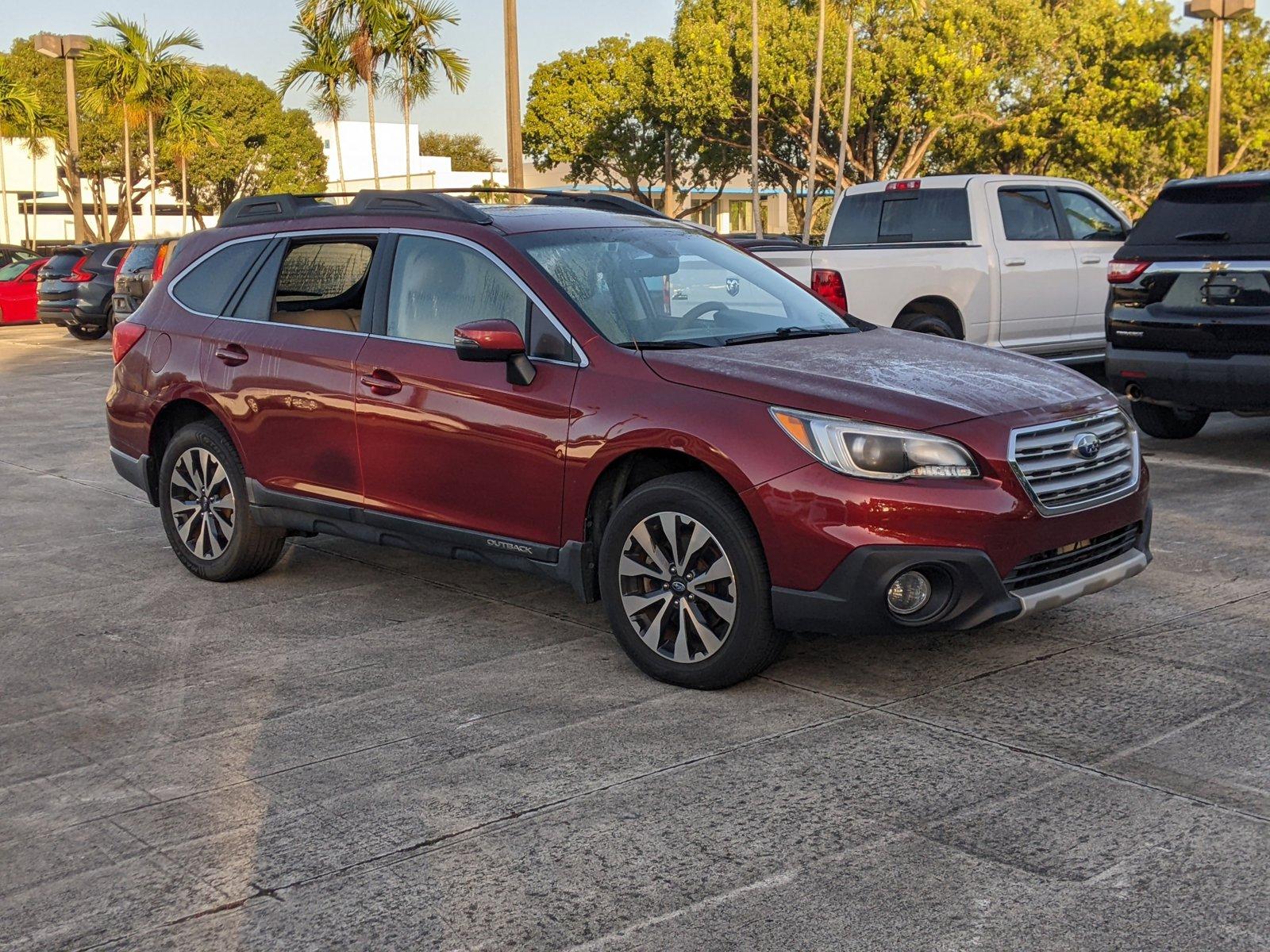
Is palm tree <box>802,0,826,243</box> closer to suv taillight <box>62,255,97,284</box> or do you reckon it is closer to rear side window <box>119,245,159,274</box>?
suv taillight <box>62,255,97,284</box>

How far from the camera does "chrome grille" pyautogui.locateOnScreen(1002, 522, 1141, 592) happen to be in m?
5.01

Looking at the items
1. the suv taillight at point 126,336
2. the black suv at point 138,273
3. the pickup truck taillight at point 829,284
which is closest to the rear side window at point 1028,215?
the pickup truck taillight at point 829,284

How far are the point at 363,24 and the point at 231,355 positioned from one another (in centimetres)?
3351

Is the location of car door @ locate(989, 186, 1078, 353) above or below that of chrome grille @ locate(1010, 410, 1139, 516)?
above

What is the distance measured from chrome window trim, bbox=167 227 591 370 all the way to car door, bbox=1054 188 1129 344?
7.89m

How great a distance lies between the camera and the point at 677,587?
5.18 m

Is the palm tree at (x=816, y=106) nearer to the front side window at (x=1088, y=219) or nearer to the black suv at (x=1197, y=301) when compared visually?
the front side window at (x=1088, y=219)

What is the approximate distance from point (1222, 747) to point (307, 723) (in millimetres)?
2916

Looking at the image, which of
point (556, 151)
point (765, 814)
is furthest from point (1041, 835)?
point (556, 151)

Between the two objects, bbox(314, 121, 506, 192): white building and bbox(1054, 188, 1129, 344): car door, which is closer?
bbox(1054, 188, 1129, 344): car door

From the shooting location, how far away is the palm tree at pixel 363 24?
37125 millimetres

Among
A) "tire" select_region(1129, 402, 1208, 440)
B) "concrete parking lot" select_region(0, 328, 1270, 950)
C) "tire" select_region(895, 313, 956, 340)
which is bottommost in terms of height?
"concrete parking lot" select_region(0, 328, 1270, 950)

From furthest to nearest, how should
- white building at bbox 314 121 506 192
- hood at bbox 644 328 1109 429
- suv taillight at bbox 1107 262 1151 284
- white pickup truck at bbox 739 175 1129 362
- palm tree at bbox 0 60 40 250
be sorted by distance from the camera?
white building at bbox 314 121 506 192, palm tree at bbox 0 60 40 250, white pickup truck at bbox 739 175 1129 362, suv taillight at bbox 1107 262 1151 284, hood at bbox 644 328 1109 429

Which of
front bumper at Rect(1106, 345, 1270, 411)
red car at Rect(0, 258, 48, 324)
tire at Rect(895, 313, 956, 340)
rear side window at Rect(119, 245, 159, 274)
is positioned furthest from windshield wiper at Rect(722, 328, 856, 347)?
red car at Rect(0, 258, 48, 324)
